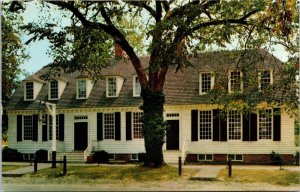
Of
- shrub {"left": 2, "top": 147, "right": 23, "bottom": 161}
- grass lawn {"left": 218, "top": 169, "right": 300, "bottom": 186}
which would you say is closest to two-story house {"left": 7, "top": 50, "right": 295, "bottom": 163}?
shrub {"left": 2, "top": 147, "right": 23, "bottom": 161}

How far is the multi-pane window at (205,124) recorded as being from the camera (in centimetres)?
2281

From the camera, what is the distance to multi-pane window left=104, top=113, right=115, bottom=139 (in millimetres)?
24561

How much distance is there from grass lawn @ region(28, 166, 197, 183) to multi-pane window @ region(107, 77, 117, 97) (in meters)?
7.50

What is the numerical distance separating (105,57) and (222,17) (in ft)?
15.3

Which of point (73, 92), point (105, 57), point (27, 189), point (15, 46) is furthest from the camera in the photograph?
point (73, 92)

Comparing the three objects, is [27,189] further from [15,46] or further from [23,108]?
[23,108]

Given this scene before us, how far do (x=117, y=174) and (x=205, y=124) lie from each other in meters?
7.55

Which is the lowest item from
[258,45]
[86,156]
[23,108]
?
[86,156]

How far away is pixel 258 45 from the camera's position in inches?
526

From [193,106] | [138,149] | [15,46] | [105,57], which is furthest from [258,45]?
[15,46]

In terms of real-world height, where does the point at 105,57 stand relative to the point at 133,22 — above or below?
below

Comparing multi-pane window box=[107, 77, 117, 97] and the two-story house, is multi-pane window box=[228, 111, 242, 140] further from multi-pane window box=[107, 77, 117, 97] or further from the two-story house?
multi-pane window box=[107, 77, 117, 97]

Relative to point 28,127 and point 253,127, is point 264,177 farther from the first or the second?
point 28,127

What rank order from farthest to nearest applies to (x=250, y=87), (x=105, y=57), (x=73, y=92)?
1. (x=73, y=92)
2. (x=105, y=57)
3. (x=250, y=87)
